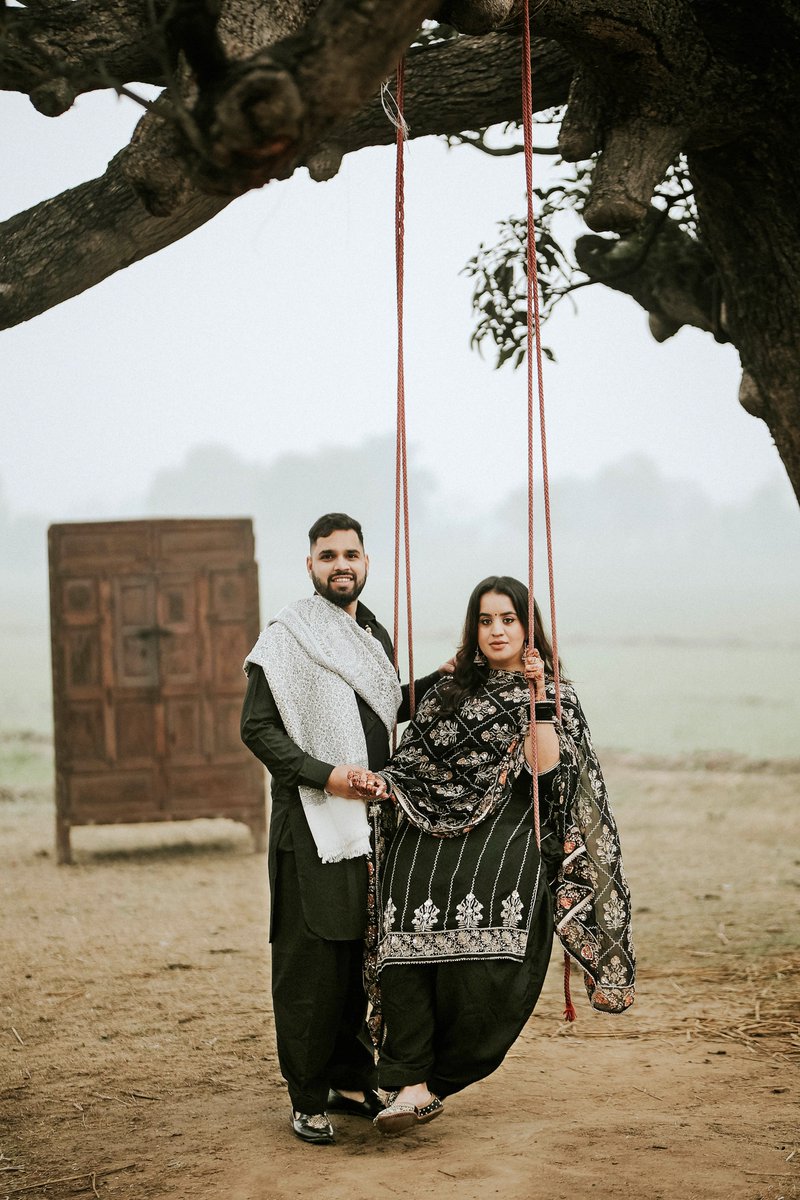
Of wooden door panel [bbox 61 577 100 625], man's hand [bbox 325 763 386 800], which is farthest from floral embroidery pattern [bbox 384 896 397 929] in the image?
wooden door panel [bbox 61 577 100 625]

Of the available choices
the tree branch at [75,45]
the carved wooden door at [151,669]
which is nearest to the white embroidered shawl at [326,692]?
the tree branch at [75,45]

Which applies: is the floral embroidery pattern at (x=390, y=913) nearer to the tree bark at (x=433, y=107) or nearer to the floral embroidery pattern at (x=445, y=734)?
the floral embroidery pattern at (x=445, y=734)

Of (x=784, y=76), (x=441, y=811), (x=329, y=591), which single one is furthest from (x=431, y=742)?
(x=784, y=76)

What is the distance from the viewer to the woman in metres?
3.32

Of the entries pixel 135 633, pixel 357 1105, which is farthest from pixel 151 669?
pixel 357 1105

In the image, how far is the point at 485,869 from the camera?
3371 mm

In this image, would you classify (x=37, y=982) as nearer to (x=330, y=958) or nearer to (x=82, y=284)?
(x=330, y=958)

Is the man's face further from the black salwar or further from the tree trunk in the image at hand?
the tree trunk

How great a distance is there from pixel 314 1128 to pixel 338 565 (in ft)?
5.15

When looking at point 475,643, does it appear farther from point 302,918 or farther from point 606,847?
point 302,918

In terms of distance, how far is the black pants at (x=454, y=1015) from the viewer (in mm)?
3303

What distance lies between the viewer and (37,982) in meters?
5.64

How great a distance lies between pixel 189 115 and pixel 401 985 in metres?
2.24

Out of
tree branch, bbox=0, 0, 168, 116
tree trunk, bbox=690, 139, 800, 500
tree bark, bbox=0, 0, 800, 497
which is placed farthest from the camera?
tree trunk, bbox=690, 139, 800, 500
